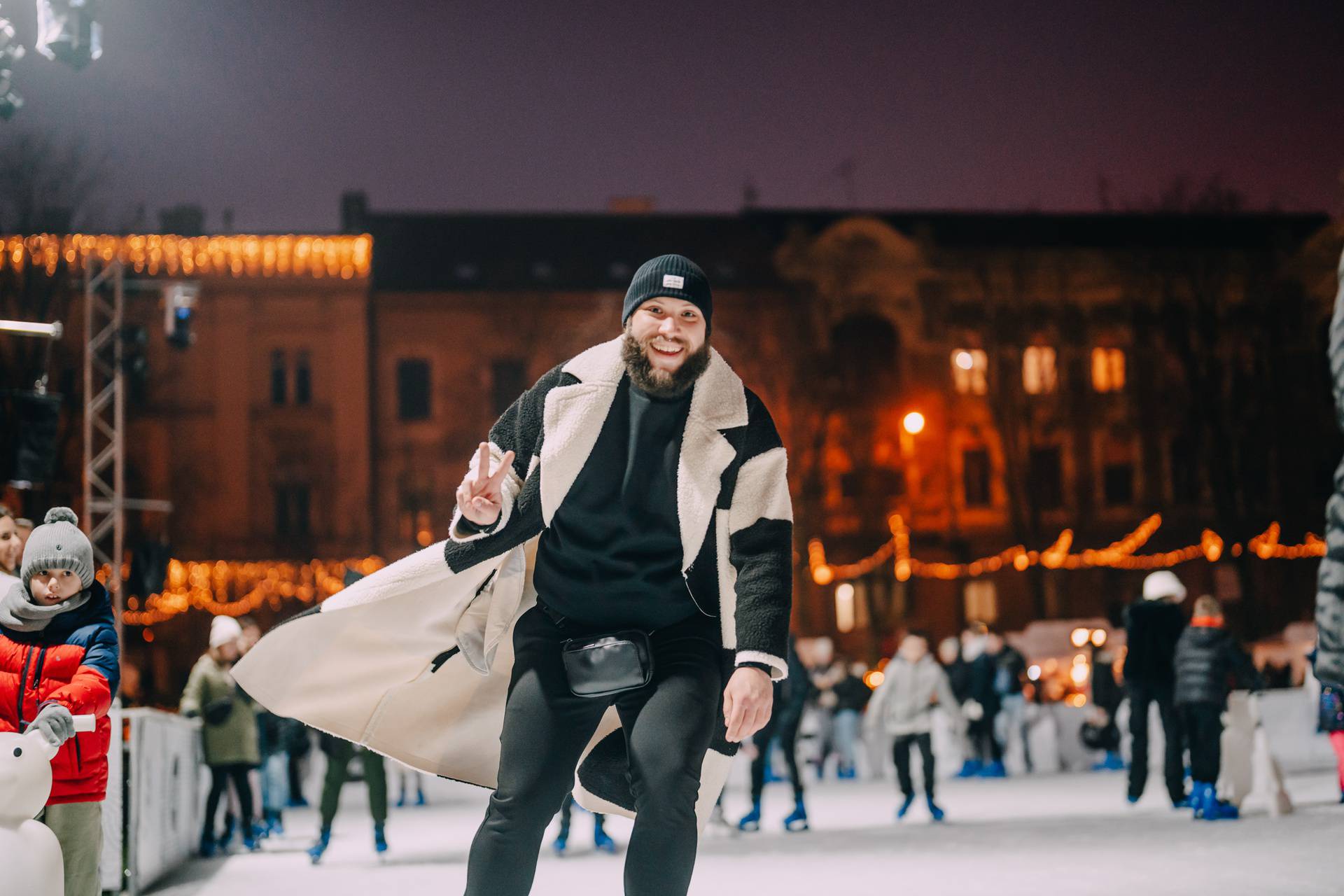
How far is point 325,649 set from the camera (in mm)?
4883

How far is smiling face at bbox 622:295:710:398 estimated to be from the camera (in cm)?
460

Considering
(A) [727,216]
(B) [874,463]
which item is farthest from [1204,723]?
(A) [727,216]

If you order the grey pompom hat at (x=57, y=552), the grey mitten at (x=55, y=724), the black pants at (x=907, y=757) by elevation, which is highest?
the grey pompom hat at (x=57, y=552)

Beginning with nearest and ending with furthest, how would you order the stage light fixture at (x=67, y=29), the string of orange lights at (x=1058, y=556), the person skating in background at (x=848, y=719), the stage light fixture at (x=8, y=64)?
1. the stage light fixture at (x=67, y=29)
2. the stage light fixture at (x=8, y=64)
3. the person skating in background at (x=848, y=719)
4. the string of orange lights at (x=1058, y=556)

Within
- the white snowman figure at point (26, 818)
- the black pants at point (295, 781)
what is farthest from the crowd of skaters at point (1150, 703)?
the white snowman figure at point (26, 818)

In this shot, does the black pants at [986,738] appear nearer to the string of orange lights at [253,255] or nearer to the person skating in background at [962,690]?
the person skating in background at [962,690]

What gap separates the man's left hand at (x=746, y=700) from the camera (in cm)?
438

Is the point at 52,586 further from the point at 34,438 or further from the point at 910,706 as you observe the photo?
the point at 34,438

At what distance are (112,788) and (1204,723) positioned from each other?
329 inches

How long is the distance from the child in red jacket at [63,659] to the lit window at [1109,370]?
4803 centimetres

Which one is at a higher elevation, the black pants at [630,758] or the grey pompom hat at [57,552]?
the grey pompom hat at [57,552]

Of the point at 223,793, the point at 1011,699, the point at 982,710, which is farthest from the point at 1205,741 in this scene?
the point at 1011,699

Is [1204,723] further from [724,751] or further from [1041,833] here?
[724,751]

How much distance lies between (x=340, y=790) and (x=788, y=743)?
168 inches
